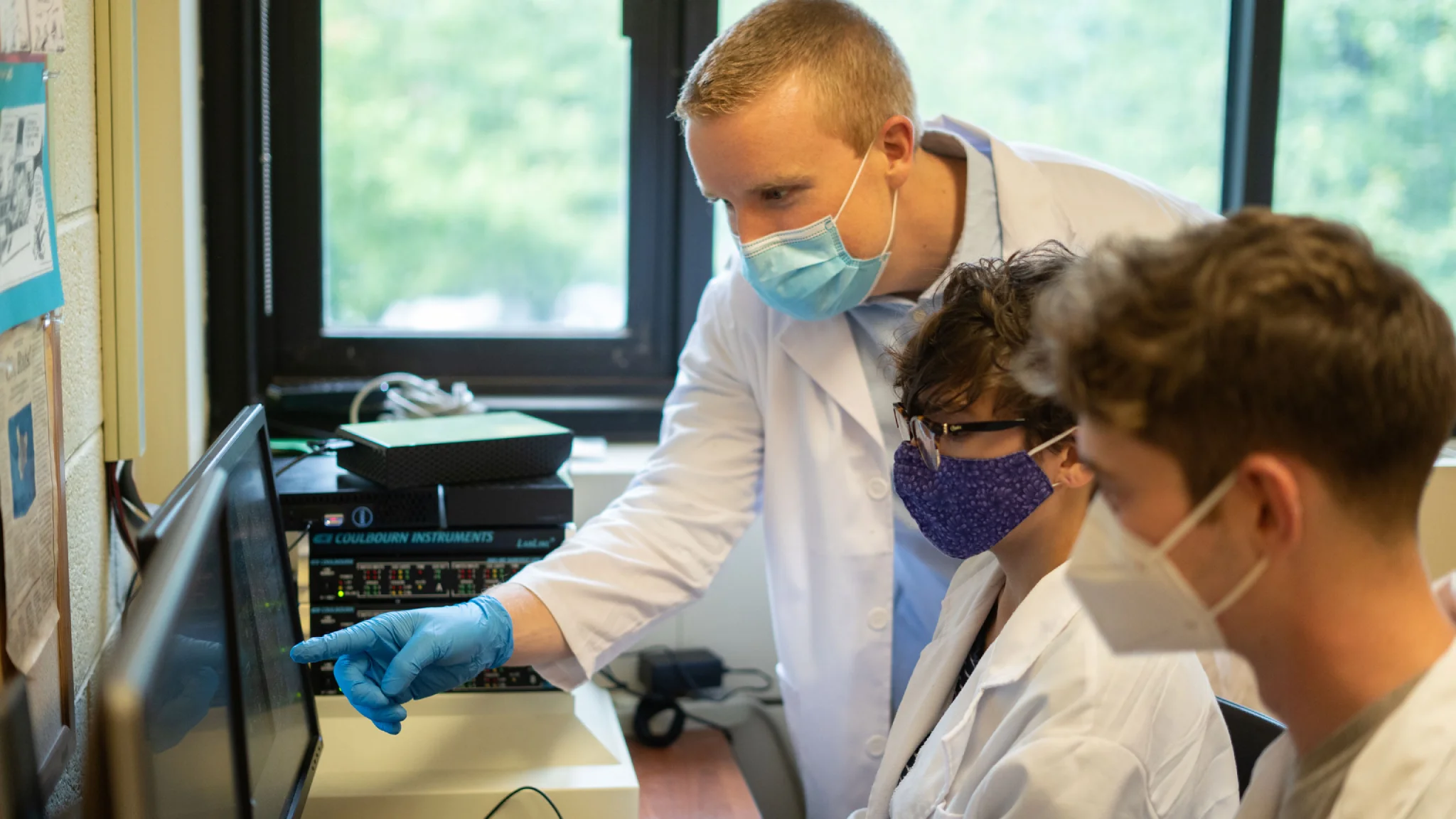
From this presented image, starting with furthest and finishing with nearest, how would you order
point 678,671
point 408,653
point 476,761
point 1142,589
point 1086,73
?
1. point 1086,73
2. point 678,671
3. point 476,761
4. point 408,653
5. point 1142,589

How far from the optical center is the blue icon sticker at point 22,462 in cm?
98

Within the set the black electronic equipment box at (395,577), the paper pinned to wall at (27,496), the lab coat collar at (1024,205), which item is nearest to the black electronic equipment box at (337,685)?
the black electronic equipment box at (395,577)

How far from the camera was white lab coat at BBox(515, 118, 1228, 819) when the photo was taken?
5.16 ft

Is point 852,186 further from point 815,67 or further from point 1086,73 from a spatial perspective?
point 1086,73

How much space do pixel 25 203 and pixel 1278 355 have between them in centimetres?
97

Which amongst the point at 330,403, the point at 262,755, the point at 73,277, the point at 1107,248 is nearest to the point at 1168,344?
the point at 1107,248

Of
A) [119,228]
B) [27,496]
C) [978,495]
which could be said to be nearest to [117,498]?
[119,228]

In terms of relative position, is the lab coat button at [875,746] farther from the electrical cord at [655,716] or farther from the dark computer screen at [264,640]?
the dark computer screen at [264,640]

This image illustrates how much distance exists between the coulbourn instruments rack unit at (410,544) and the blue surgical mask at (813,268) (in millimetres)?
365

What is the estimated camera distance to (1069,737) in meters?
1.02

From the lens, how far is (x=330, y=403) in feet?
6.73

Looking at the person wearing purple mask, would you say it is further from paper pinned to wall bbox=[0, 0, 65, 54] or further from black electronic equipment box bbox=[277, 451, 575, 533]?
paper pinned to wall bbox=[0, 0, 65, 54]

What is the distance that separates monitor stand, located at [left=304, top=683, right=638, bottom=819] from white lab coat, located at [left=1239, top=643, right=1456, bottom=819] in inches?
30.3

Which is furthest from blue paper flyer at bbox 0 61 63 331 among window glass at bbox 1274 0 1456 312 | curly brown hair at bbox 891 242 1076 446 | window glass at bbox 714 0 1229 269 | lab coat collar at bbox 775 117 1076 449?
window glass at bbox 1274 0 1456 312
